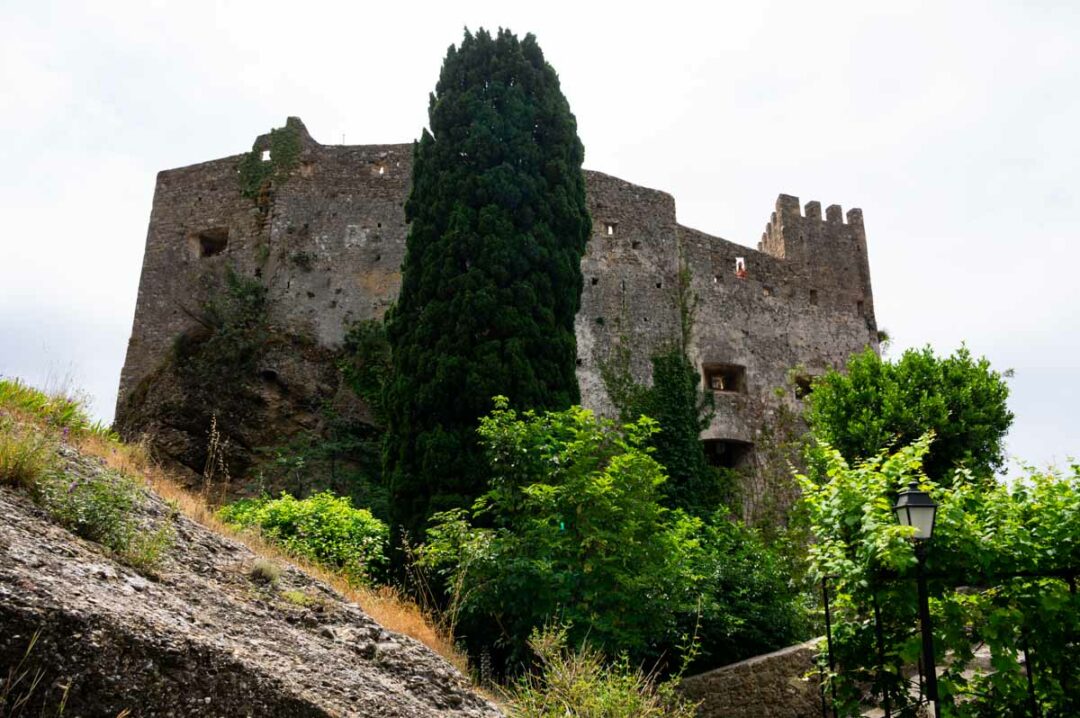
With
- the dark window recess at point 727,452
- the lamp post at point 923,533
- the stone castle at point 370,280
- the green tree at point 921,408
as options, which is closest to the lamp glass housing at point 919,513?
the lamp post at point 923,533

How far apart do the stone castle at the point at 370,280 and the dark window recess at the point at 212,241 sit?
0.03 m

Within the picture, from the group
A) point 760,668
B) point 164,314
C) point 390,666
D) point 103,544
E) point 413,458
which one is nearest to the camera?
point 103,544

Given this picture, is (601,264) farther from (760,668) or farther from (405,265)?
(760,668)

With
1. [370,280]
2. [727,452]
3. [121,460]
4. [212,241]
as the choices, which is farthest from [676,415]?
[121,460]

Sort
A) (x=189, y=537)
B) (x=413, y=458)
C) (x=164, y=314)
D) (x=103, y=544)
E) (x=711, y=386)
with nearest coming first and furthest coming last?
1. (x=103, y=544)
2. (x=189, y=537)
3. (x=413, y=458)
4. (x=164, y=314)
5. (x=711, y=386)

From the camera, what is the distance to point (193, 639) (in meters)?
4.50

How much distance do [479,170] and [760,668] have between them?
8948 mm

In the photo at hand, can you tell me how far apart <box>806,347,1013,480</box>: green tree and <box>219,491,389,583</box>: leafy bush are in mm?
9662

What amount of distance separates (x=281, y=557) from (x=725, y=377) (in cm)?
1665

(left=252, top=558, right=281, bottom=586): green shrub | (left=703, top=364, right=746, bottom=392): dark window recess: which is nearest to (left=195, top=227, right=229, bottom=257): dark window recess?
(left=703, top=364, right=746, bottom=392): dark window recess

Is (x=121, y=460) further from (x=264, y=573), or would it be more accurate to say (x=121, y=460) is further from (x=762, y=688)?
(x=762, y=688)

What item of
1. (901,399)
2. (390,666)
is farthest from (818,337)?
(390,666)

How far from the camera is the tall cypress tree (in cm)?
1238

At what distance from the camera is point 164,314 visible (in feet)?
67.0
